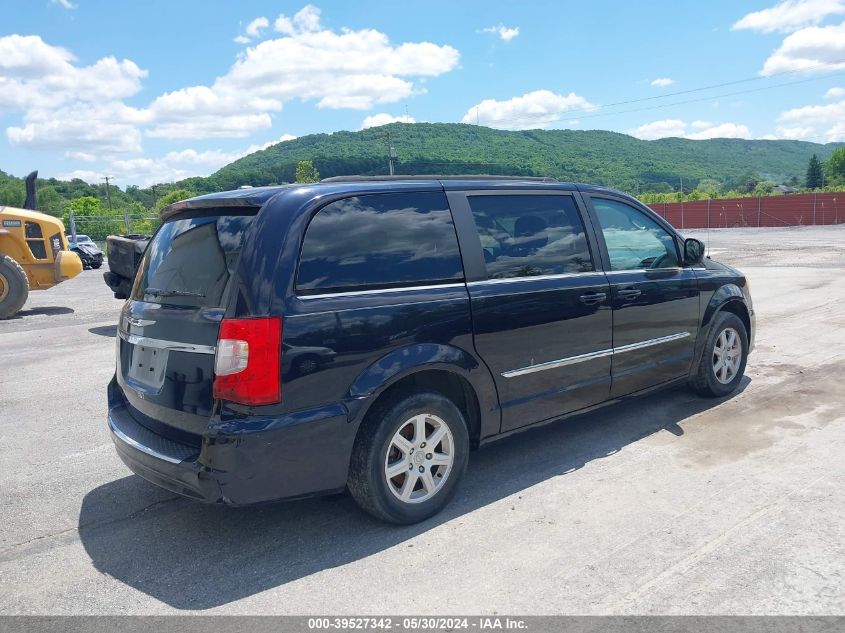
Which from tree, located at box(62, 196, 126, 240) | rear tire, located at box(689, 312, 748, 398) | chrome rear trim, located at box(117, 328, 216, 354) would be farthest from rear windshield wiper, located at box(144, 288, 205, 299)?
tree, located at box(62, 196, 126, 240)

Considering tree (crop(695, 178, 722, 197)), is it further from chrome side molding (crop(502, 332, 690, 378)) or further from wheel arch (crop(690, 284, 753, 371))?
chrome side molding (crop(502, 332, 690, 378))

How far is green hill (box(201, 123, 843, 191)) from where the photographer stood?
63750mm

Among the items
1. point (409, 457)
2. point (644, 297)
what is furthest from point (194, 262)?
point (644, 297)

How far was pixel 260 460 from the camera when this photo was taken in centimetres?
300

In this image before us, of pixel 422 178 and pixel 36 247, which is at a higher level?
pixel 422 178

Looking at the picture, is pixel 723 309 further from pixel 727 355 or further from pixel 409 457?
pixel 409 457

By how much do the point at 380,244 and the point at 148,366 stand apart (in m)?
1.38

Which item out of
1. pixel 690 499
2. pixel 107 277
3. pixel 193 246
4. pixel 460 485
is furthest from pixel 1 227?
pixel 690 499

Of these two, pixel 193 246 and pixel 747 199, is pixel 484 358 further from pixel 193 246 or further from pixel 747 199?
pixel 747 199

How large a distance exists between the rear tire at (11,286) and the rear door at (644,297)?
37.3 ft

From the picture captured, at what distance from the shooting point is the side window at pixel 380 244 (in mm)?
3260

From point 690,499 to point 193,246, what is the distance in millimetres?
3055

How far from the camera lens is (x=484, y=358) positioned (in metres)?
3.76

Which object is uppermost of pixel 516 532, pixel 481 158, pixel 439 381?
pixel 481 158
